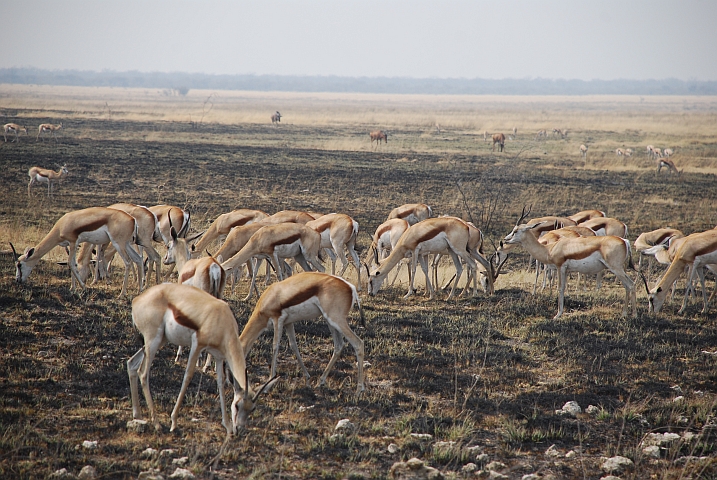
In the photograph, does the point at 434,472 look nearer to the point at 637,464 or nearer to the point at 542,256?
the point at 637,464

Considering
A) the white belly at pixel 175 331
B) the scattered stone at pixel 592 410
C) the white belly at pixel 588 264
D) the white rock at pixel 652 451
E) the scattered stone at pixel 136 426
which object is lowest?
the scattered stone at pixel 592 410

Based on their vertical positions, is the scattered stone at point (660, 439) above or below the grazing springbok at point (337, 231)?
below

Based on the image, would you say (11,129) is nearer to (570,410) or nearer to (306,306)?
(306,306)

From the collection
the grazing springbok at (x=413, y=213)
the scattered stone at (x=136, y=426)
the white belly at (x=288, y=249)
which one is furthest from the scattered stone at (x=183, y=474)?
the grazing springbok at (x=413, y=213)

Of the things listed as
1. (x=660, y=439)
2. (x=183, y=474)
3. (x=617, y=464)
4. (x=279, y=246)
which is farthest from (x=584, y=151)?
(x=183, y=474)

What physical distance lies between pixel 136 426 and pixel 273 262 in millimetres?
5098

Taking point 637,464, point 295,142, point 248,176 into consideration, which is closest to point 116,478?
point 637,464

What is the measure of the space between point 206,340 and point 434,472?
94.4 inches

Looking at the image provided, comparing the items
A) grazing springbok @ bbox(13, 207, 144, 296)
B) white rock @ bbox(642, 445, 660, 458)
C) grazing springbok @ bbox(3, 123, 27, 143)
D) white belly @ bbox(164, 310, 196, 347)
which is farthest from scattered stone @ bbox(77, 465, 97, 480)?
grazing springbok @ bbox(3, 123, 27, 143)

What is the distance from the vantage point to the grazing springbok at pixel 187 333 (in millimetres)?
6258

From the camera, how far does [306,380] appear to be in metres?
7.69

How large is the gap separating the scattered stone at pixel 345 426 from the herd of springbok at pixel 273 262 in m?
0.91

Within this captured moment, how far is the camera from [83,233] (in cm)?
1067

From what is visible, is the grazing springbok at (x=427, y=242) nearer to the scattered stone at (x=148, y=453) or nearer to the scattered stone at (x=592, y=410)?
the scattered stone at (x=592, y=410)
